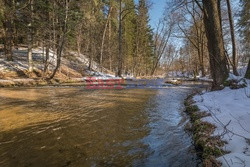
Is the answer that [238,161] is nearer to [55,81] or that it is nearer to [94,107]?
[94,107]

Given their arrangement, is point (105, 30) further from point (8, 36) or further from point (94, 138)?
point (94, 138)

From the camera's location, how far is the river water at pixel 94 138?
12.5 feet

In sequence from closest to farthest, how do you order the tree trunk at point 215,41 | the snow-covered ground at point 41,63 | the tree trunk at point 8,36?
the tree trunk at point 215,41 < the snow-covered ground at point 41,63 < the tree trunk at point 8,36

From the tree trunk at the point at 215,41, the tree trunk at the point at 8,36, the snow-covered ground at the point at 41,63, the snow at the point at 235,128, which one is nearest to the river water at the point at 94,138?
the snow at the point at 235,128

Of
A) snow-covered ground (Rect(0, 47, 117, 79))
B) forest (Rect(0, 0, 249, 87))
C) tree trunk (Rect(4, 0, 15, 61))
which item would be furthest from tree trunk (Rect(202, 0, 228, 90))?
tree trunk (Rect(4, 0, 15, 61))

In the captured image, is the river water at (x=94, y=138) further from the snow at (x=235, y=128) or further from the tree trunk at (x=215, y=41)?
the tree trunk at (x=215, y=41)

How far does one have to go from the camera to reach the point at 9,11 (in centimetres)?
1798

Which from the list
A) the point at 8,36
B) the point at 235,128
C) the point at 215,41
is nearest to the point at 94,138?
the point at 235,128

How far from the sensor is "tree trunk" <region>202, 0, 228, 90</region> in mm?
9016

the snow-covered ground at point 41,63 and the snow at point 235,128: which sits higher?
the snow-covered ground at point 41,63

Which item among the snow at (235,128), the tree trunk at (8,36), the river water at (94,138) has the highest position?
the tree trunk at (8,36)

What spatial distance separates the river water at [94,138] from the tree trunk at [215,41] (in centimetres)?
293

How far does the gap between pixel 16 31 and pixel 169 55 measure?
46838mm

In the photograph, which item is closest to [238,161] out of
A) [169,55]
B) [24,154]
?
[24,154]
